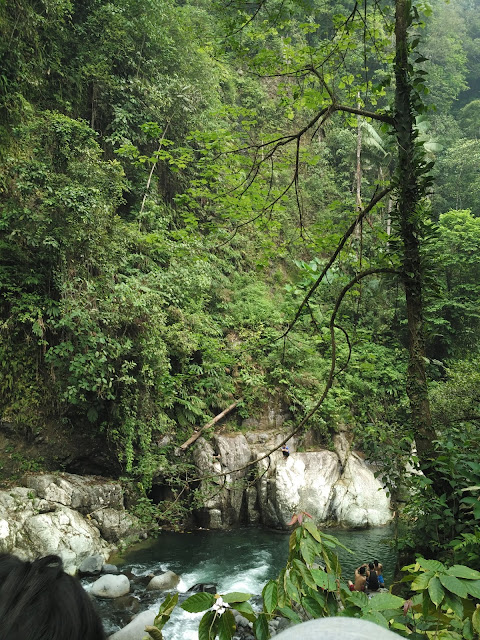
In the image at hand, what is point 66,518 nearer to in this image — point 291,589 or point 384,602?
point 291,589

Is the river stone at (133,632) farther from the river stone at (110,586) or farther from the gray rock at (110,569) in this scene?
the gray rock at (110,569)

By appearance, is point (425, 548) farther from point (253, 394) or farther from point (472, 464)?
point (253, 394)

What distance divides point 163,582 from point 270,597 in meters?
6.81

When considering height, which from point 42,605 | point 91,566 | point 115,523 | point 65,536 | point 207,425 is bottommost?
point 91,566

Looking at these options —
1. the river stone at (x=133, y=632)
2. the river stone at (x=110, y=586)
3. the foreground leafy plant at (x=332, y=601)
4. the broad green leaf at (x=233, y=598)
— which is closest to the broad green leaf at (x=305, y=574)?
the foreground leafy plant at (x=332, y=601)

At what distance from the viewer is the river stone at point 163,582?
22.6ft

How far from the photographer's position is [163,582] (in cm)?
696

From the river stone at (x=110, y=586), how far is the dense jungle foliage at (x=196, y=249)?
7.59 ft

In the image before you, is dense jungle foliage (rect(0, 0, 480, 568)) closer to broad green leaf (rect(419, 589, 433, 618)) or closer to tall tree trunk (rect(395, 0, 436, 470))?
tall tree trunk (rect(395, 0, 436, 470))

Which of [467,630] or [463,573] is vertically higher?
[463,573]

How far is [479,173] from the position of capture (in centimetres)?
2250

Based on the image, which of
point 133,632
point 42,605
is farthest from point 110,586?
point 42,605

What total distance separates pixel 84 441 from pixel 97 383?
1907 mm

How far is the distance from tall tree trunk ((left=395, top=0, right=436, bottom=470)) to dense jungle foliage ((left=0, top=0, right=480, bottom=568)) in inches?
1.6
